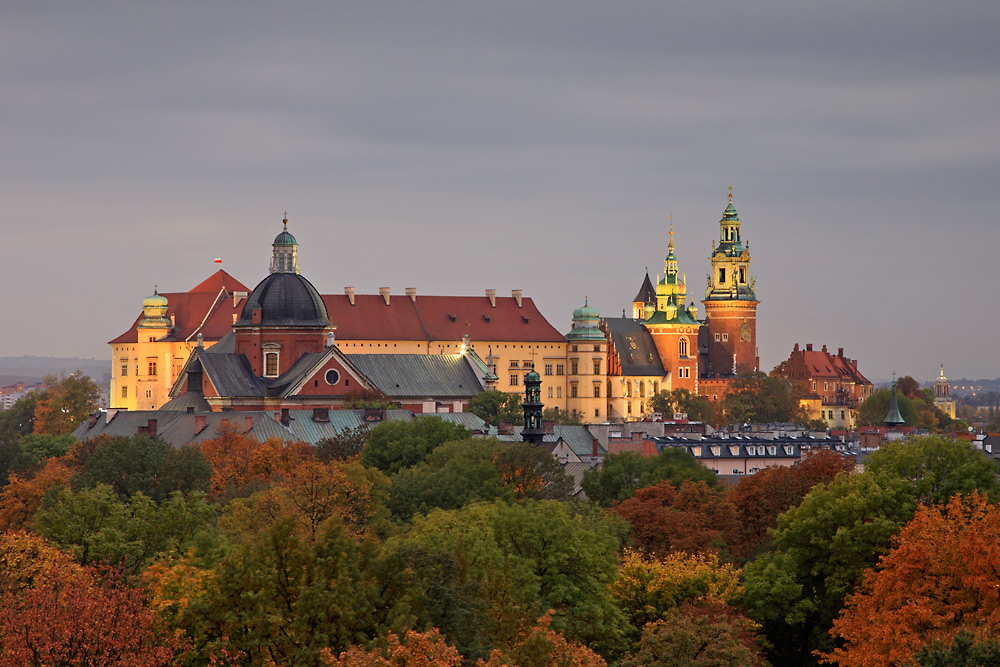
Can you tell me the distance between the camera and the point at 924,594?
45.5 m

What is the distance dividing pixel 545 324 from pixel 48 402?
56.7 meters

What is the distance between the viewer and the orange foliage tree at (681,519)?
6019 centimetres

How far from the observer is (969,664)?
35156 millimetres

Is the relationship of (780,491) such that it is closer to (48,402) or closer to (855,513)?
(855,513)

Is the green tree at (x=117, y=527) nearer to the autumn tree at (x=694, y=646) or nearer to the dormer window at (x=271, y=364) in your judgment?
the autumn tree at (x=694, y=646)

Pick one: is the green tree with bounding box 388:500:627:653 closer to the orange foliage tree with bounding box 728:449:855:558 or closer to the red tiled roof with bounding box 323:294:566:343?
the orange foliage tree with bounding box 728:449:855:558

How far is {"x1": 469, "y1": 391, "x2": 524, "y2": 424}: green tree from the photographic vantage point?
12531 cm

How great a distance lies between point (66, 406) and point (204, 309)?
2682 cm

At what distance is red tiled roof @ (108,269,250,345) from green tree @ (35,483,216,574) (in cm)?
12546

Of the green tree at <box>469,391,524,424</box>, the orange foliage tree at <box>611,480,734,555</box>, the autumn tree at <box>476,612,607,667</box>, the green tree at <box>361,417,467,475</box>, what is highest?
the green tree at <box>469,391,524,424</box>

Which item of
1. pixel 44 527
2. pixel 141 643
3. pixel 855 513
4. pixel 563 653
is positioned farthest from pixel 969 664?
pixel 44 527

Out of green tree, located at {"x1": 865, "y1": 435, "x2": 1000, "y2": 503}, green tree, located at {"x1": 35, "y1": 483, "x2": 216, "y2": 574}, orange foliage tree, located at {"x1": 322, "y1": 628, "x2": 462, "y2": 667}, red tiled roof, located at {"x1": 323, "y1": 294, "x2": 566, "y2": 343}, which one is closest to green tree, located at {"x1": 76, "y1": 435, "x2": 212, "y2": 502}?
green tree, located at {"x1": 35, "y1": 483, "x2": 216, "y2": 574}

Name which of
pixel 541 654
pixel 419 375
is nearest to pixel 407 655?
pixel 541 654

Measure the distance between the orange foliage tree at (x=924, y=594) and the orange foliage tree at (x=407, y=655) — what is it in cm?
1285
